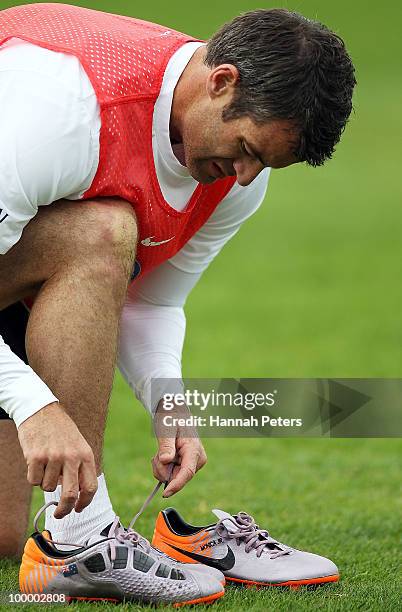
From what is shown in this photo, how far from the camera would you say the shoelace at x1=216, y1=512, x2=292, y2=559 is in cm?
314

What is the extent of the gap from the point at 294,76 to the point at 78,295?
72cm

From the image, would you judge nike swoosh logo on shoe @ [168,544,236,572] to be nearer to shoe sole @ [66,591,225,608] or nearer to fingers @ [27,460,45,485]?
shoe sole @ [66,591,225,608]

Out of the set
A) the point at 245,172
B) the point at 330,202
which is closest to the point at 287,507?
the point at 245,172

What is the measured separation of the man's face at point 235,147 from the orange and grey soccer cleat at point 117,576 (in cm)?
92

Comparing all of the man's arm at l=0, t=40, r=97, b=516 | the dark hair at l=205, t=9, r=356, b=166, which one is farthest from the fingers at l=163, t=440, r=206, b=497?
the dark hair at l=205, t=9, r=356, b=166

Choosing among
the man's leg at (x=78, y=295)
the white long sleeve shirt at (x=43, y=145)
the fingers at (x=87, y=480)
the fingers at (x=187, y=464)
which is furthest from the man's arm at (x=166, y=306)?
the fingers at (x=87, y=480)

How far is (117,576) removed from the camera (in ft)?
9.23

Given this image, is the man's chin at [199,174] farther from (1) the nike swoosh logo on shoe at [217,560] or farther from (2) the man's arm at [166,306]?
(1) the nike swoosh logo on shoe at [217,560]

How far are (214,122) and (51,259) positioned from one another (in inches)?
20.6

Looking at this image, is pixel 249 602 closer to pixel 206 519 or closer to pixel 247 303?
pixel 206 519

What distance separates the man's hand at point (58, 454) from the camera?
8.21 feet

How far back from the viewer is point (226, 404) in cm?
404

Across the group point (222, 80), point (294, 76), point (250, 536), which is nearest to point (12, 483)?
point (250, 536)

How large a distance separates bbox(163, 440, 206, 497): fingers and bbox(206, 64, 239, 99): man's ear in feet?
2.97
